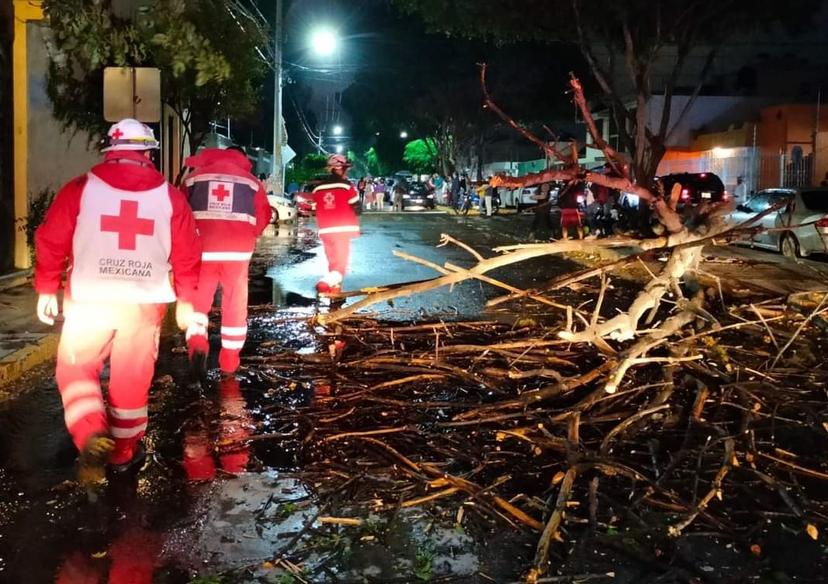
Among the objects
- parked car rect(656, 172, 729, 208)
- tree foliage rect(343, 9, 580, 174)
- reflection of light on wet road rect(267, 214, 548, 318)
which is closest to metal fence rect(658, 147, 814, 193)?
parked car rect(656, 172, 729, 208)

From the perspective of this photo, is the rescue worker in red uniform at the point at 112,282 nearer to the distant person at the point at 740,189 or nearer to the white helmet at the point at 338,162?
the white helmet at the point at 338,162

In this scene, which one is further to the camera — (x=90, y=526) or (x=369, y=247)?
(x=369, y=247)

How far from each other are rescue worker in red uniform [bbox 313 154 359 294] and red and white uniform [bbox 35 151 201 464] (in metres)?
4.54

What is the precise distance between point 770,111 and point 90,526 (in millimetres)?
29955

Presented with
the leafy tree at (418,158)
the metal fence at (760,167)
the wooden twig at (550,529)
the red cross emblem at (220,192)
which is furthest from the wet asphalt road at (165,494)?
the leafy tree at (418,158)

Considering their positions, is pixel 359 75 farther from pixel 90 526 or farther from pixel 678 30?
pixel 90 526

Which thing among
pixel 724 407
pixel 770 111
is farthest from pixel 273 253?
pixel 770 111

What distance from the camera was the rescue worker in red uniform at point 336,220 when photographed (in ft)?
30.6

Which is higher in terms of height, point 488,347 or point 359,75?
point 359,75

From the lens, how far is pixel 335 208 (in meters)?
9.31

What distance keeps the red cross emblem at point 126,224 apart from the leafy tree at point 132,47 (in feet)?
21.0

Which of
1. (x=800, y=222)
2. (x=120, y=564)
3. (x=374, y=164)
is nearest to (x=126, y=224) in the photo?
(x=120, y=564)

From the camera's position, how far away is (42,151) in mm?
11797

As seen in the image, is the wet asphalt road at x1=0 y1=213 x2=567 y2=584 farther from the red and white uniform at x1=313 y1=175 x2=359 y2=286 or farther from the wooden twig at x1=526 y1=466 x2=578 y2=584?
the red and white uniform at x1=313 y1=175 x2=359 y2=286
